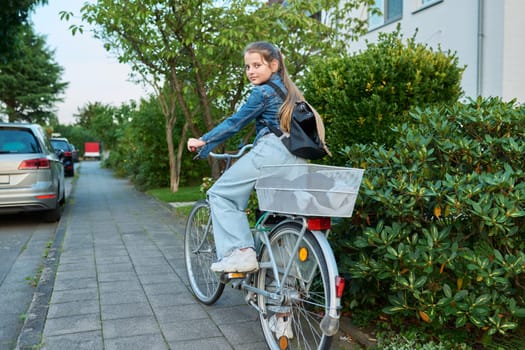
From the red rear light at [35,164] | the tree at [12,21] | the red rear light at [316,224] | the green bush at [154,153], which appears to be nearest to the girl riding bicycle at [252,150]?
the red rear light at [316,224]

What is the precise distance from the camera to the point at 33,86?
43625 millimetres

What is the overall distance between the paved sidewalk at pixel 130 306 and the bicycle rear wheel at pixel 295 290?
30 centimetres

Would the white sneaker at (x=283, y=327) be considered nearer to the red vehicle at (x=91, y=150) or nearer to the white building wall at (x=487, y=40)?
the white building wall at (x=487, y=40)

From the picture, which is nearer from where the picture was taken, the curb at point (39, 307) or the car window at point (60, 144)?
the curb at point (39, 307)

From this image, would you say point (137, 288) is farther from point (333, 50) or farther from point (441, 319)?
point (333, 50)

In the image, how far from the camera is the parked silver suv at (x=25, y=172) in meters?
8.17

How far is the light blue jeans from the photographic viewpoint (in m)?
3.21

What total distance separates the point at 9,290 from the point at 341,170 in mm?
3841

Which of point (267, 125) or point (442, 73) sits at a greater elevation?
point (442, 73)

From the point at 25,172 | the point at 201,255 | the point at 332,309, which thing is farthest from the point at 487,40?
the point at 332,309

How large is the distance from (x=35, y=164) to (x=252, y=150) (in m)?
6.25

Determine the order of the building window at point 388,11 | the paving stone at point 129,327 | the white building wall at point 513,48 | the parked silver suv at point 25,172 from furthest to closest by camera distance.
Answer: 1. the building window at point 388,11
2. the white building wall at point 513,48
3. the parked silver suv at point 25,172
4. the paving stone at point 129,327

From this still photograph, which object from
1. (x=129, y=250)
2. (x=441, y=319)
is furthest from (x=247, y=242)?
(x=129, y=250)

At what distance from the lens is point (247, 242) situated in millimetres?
3342
